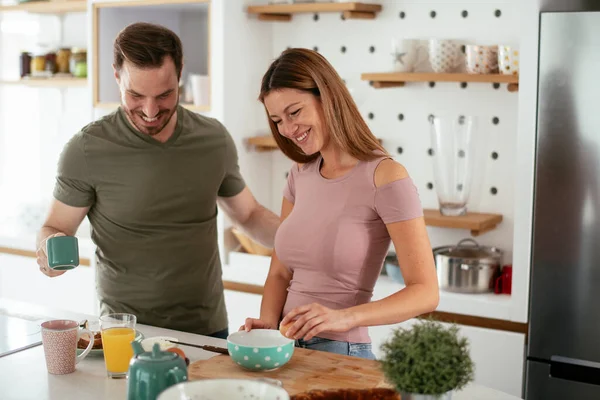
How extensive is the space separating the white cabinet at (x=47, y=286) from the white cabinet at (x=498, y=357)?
1635 millimetres

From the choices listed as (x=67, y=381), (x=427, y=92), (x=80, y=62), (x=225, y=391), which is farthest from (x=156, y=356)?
(x=80, y=62)

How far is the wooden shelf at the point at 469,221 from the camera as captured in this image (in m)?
3.17

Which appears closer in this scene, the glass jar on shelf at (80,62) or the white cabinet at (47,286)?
the white cabinet at (47,286)

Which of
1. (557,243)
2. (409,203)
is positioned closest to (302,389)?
(409,203)

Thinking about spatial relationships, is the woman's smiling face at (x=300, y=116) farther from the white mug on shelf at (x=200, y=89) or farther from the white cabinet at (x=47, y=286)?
the white cabinet at (x=47, y=286)

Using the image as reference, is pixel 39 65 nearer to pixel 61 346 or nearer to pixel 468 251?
pixel 468 251

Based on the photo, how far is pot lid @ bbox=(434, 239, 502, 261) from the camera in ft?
10.8

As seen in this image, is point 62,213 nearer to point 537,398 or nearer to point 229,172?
point 229,172

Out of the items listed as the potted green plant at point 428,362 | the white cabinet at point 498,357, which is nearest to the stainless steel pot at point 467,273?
the white cabinet at point 498,357

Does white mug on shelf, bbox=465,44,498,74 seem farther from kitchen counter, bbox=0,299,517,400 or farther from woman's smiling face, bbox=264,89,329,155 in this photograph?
kitchen counter, bbox=0,299,517,400

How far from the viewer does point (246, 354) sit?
175 cm

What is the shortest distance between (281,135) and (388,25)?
159cm

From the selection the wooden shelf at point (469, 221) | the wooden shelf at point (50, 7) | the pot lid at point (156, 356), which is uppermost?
the wooden shelf at point (50, 7)

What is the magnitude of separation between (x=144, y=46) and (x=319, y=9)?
50.7 inches
